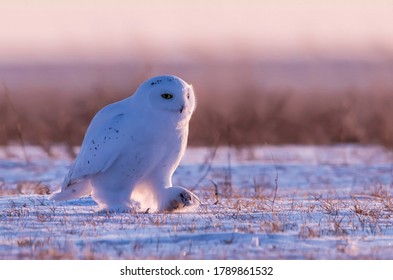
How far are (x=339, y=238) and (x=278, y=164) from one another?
6944 millimetres

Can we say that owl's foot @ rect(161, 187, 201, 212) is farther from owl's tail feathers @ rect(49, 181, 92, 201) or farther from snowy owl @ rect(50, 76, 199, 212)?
owl's tail feathers @ rect(49, 181, 92, 201)

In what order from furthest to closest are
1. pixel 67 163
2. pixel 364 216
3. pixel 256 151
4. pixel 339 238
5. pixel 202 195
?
pixel 256 151 → pixel 67 163 → pixel 202 195 → pixel 364 216 → pixel 339 238

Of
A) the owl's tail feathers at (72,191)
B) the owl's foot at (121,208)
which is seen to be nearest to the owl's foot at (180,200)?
Result: the owl's foot at (121,208)

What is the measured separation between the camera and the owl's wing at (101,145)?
828 cm

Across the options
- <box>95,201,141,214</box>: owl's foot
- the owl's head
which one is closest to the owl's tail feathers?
<box>95,201,141,214</box>: owl's foot

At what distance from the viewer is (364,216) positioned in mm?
8297

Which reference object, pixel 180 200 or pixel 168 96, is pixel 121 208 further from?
pixel 168 96

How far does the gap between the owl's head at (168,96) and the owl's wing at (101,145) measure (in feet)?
1.00

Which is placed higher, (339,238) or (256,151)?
(339,238)

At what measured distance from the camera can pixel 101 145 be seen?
8359 millimetres

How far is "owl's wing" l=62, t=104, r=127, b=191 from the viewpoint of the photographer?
8.28m

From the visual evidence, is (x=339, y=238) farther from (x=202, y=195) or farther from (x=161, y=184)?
(x=202, y=195)
